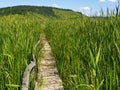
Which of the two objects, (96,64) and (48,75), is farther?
(48,75)

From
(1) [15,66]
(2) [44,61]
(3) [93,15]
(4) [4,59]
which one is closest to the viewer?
A: (1) [15,66]

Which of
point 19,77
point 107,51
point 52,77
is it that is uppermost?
point 107,51

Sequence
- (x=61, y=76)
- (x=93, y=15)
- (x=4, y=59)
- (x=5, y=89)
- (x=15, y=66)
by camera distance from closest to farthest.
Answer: (x=5, y=89)
(x=15, y=66)
(x=4, y=59)
(x=61, y=76)
(x=93, y=15)

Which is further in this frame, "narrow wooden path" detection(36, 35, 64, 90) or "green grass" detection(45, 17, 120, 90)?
"narrow wooden path" detection(36, 35, 64, 90)

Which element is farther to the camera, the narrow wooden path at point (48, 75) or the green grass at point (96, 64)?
the narrow wooden path at point (48, 75)

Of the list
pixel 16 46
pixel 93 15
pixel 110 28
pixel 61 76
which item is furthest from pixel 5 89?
pixel 93 15

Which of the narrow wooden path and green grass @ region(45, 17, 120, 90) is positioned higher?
green grass @ region(45, 17, 120, 90)

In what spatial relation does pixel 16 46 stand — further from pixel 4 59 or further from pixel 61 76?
pixel 61 76

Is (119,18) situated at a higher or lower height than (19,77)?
higher

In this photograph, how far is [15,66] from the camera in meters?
4.00

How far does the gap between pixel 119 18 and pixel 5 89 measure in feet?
7.53

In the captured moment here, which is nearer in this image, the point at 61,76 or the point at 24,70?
the point at 24,70

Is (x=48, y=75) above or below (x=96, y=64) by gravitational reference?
below

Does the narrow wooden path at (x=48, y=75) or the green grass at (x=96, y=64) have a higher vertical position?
the green grass at (x=96, y=64)
